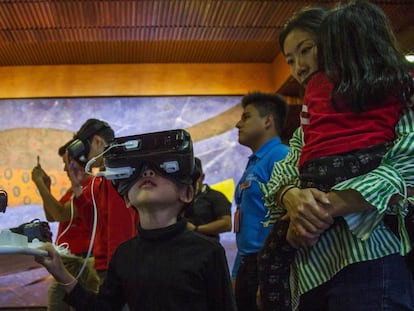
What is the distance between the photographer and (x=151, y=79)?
514 centimetres

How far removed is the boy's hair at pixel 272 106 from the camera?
2.67m

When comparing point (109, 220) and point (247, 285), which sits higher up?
point (109, 220)

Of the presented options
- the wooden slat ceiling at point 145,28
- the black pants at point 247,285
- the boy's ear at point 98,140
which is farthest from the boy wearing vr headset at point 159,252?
the wooden slat ceiling at point 145,28

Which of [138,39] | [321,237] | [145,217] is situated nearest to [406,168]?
[321,237]

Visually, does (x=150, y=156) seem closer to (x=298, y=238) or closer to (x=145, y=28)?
(x=298, y=238)

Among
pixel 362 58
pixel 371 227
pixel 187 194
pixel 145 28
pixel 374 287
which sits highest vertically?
pixel 145 28

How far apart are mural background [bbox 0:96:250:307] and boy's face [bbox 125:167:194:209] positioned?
3605 mm

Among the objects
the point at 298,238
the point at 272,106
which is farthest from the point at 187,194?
the point at 272,106

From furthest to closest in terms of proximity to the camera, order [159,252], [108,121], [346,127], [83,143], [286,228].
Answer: [108,121], [83,143], [159,252], [286,228], [346,127]

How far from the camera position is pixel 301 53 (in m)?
1.30

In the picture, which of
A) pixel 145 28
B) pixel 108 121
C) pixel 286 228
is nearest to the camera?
pixel 286 228

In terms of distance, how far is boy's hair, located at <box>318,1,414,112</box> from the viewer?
39.2 inches

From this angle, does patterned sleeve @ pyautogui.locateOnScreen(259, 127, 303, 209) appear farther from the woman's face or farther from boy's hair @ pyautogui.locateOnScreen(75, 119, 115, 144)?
boy's hair @ pyautogui.locateOnScreen(75, 119, 115, 144)

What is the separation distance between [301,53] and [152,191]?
0.53 meters
